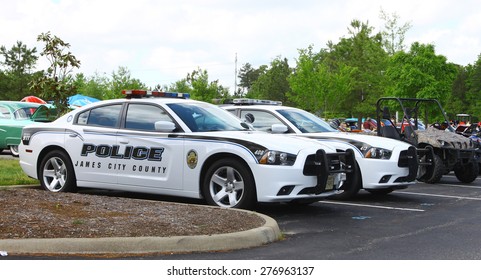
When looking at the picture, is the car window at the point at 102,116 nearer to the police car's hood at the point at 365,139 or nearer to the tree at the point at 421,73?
the police car's hood at the point at 365,139

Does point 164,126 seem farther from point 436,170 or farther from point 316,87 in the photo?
point 316,87

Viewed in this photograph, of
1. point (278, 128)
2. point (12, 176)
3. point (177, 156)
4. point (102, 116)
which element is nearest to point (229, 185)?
point (177, 156)

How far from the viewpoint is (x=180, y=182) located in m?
8.86

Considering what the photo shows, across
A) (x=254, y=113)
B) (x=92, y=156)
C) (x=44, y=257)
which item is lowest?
(x=44, y=257)

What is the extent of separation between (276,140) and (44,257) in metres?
3.67

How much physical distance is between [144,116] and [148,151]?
1.97 feet

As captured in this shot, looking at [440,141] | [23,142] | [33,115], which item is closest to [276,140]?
[23,142]

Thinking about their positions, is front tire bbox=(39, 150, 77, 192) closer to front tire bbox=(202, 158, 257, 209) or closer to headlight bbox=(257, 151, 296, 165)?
front tire bbox=(202, 158, 257, 209)

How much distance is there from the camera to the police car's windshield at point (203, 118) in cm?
916

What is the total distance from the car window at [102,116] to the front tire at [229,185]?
6.32 feet

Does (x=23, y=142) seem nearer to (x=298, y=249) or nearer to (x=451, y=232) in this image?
(x=298, y=249)

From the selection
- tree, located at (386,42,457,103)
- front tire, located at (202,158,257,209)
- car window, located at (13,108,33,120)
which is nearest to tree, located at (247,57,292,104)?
tree, located at (386,42,457,103)

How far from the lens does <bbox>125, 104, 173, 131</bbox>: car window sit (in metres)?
9.34

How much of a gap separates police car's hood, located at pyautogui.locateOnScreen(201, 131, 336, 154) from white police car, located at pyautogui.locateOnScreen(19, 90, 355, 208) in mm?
12
